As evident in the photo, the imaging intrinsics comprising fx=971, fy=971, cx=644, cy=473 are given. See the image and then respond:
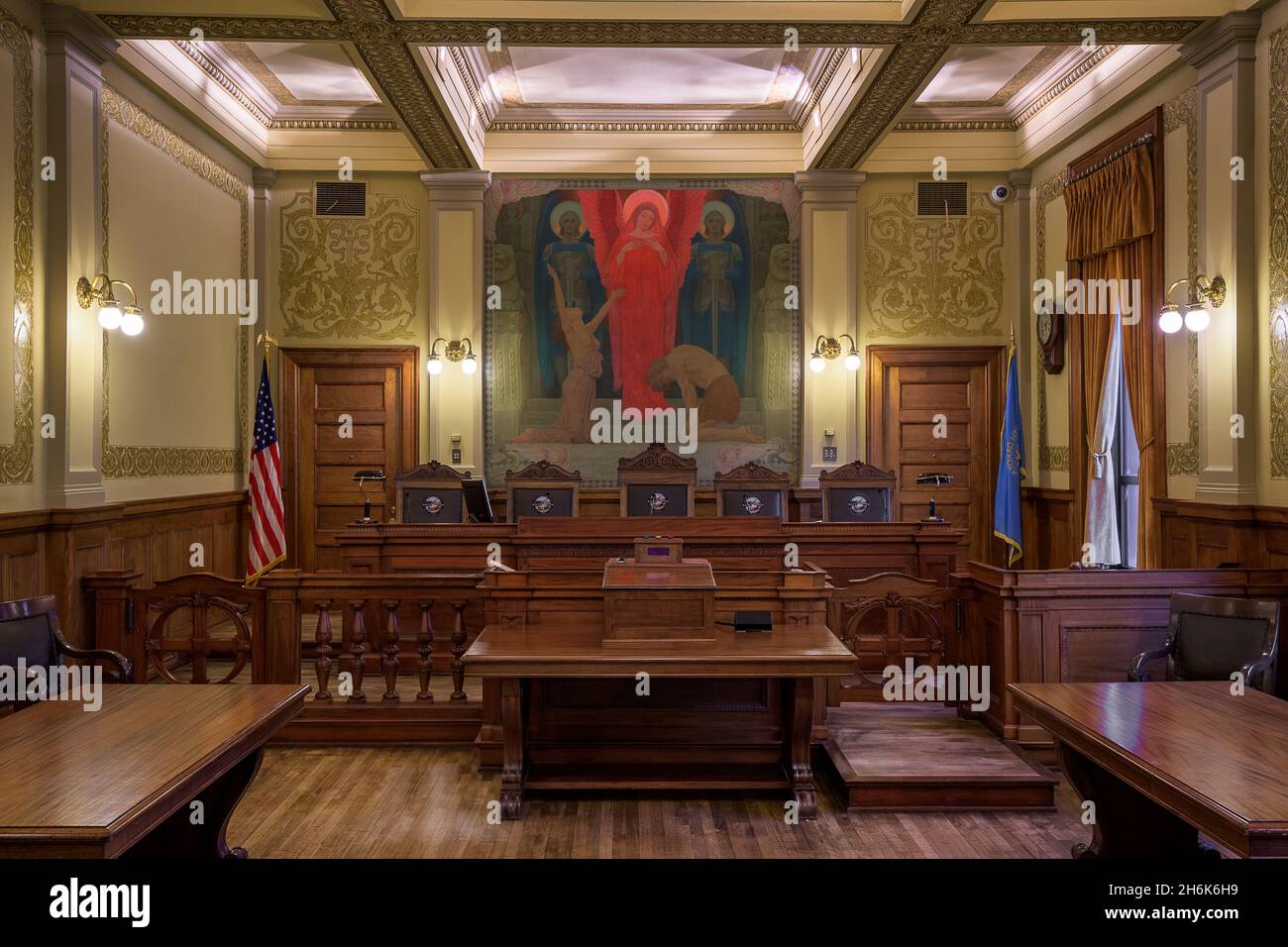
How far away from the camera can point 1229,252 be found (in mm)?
6477

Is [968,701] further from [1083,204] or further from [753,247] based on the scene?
[753,247]

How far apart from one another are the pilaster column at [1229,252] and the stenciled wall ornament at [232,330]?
780 cm

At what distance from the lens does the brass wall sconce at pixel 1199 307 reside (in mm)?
6430

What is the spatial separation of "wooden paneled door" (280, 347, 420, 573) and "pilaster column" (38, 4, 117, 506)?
373cm

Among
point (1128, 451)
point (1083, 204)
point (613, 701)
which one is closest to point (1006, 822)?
point (613, 701)

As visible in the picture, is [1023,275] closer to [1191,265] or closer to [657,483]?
[1191,265]

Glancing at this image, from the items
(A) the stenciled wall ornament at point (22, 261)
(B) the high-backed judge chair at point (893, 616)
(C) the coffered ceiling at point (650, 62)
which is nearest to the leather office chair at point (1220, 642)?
(B) the high-backed judge chair at point (893, 616)

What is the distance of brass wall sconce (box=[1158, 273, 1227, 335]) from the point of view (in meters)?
6.43

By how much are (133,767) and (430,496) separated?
6.09 m

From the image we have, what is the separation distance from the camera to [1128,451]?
6660 millimetres

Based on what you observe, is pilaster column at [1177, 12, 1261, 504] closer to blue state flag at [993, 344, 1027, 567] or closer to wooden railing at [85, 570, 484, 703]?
blue state flag at [993, 344, 1027, 567]

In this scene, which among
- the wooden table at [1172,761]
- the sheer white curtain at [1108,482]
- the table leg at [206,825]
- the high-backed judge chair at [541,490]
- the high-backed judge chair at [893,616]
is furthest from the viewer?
the high-backed judge chair at [541,490]

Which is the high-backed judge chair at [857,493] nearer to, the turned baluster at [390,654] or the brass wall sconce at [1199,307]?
the brass wall sconce at [1199,307]

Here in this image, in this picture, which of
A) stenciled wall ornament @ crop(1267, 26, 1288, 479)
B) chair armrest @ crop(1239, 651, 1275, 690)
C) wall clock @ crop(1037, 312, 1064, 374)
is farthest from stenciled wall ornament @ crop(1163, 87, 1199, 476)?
chair armrest @ crop(1239, 651, 1275, 690)
